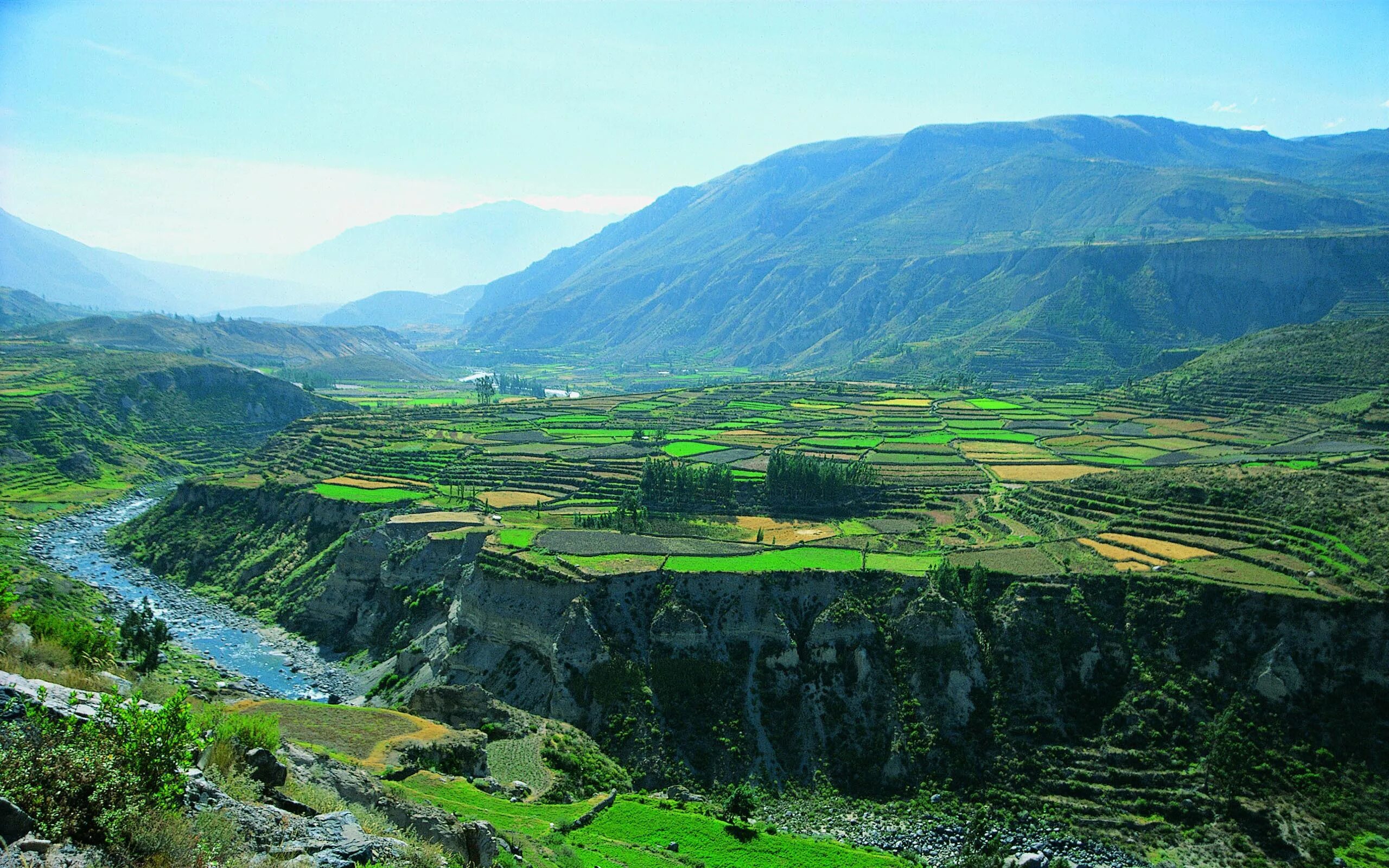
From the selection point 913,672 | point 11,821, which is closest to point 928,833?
point 913,672

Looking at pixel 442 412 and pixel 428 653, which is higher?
pixel 442 412

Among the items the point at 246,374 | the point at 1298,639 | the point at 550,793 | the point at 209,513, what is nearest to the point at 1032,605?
the point at 1298,639

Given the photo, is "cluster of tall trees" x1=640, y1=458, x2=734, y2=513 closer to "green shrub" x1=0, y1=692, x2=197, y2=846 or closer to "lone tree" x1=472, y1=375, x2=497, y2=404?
"green shrub" x1=0, y1=692, x2=197, y2=846

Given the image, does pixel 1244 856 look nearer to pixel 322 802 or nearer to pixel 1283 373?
pixel 322 802

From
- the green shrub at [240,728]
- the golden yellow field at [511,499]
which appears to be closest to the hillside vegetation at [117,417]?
the golden yellow field at [511,499]

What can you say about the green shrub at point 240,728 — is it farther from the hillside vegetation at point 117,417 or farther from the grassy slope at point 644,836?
the hillside vegetation at point 117,417

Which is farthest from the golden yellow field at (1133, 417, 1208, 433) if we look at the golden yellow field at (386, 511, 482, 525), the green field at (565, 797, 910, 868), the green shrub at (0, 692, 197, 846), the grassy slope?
the green shrub at (0, 692, 197, 846)
